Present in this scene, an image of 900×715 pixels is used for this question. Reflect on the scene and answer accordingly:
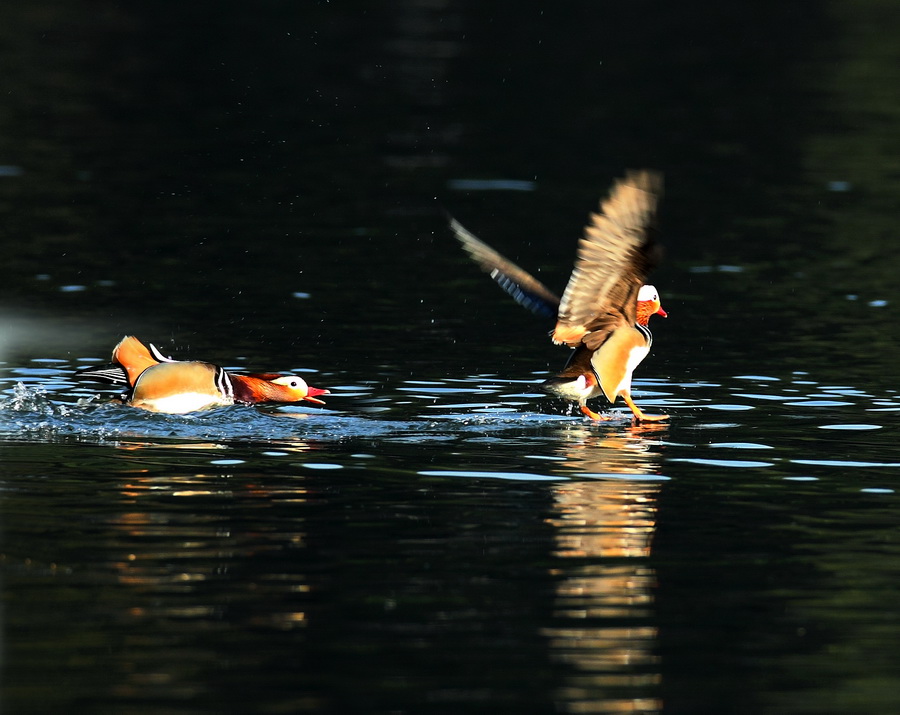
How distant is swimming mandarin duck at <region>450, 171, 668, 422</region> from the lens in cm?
1498

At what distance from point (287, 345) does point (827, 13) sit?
5180cm

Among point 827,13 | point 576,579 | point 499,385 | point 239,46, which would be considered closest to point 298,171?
point 499,385

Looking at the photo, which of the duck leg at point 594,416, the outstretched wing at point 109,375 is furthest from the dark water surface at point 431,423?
the outstretched wing at point 109,375

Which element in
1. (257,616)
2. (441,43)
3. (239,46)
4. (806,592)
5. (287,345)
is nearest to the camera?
(257,616)

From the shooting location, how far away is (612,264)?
1535cm

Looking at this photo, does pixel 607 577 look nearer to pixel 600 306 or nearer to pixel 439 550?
pixel 439 550

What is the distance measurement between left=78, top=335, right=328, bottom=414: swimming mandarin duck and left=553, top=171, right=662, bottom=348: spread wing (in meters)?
2.99

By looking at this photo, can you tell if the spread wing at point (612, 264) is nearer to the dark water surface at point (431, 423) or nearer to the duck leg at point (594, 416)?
the duck leg at point (594, 416)

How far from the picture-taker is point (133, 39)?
171ft

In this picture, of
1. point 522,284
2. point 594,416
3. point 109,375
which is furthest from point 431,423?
point 109,375

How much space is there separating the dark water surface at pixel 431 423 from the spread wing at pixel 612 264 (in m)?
0.90

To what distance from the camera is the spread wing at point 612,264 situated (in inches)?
561

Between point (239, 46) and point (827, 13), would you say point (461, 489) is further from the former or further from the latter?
point (827, 13)

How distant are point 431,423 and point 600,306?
6.02 ft
